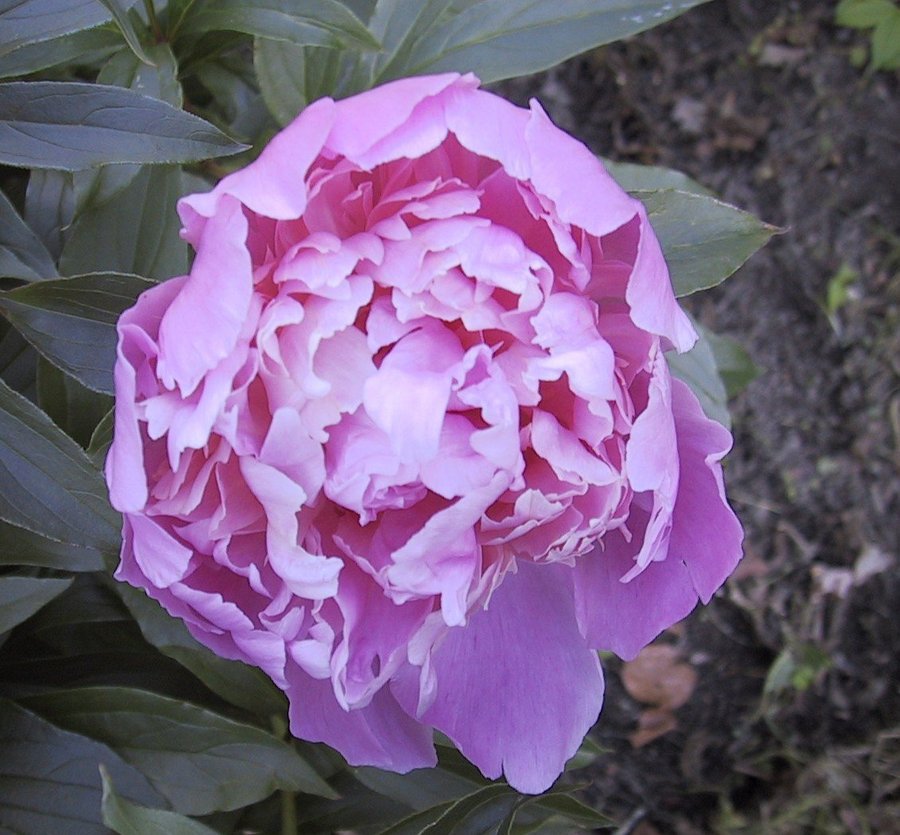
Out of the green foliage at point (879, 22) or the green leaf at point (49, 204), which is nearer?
the green leaf at point (49, 204)

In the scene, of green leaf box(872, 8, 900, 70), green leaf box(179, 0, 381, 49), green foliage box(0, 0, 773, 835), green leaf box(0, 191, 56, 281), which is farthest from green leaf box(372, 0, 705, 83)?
green leaf box(872, 8, 900, 70)

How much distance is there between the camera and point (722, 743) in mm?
1655

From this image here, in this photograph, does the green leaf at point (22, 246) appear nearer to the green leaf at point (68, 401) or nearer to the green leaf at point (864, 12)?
the green leaf at point (68, 401)

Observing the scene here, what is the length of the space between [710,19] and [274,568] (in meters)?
1.50

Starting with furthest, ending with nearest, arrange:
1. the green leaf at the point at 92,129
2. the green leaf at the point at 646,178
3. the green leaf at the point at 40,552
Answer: the green leaf at the point at 646,178 < the green leaf at the point at 40,552 < the green leaf at the point at 92,129

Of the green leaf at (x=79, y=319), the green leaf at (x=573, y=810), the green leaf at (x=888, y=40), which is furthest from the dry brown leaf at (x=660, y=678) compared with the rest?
the green leaf at (x=79, y=319)

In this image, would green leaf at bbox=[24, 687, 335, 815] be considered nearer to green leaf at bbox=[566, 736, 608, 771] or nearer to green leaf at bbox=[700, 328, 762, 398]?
green leaf at bbox=[566, 736, 608, 771]

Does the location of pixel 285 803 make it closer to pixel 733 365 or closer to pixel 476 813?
pixel 476 813

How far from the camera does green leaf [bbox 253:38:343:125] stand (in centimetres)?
91

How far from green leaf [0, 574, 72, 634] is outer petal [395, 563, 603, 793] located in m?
0.27

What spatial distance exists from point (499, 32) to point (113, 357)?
43cm

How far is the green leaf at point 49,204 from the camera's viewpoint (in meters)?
0.90

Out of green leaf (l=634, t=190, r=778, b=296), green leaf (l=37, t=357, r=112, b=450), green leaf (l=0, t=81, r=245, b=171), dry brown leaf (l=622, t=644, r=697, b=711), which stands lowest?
dry brown leaf (l=622, t=644, r=697, b=711)

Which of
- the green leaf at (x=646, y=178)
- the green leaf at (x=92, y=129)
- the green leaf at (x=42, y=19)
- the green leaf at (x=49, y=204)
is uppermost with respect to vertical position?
the green leaf at (x=42, y=19)
